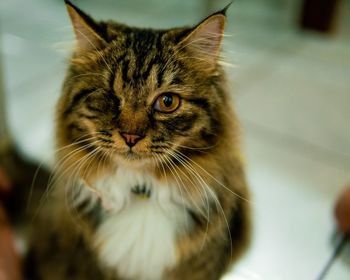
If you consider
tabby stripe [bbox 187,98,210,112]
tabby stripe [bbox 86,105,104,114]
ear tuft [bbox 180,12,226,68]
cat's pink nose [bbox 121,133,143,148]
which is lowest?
cat's pink nose [bbox 121,133,143,148]

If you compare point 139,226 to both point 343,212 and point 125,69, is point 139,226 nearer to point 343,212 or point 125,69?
point 125,69

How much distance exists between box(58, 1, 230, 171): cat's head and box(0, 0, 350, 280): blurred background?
0.10 metres

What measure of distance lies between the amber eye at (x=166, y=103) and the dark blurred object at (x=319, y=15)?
1901 mm

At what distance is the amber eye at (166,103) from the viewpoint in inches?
39.0

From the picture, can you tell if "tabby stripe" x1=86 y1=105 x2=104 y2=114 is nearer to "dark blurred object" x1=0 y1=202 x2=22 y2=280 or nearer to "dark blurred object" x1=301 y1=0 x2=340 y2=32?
"dark blurred object" x1=0 y1=202 x2=22 y2=280

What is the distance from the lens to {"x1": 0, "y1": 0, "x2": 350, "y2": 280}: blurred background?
141cm

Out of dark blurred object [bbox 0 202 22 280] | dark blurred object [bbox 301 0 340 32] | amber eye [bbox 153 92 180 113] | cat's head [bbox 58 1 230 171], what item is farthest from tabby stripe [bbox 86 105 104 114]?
dark blurred object [bbox 301 0 340 32]

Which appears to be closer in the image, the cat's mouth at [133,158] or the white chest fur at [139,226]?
the cat's mouth at [133,158]

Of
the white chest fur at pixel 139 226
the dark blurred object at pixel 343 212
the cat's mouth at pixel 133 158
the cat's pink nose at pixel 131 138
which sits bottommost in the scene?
the dark blurred object at pixel 343 212

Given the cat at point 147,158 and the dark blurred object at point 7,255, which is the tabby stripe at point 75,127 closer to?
the cat at point 147,158

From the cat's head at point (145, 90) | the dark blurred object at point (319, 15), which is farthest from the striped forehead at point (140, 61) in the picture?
the dark blurred object at point (319, 15)

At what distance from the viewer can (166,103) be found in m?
0.99

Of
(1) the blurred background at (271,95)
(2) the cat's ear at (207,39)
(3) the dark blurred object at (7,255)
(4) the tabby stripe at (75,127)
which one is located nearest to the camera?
(2) the cat's ear at (207,39)

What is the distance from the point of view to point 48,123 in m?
1.82
